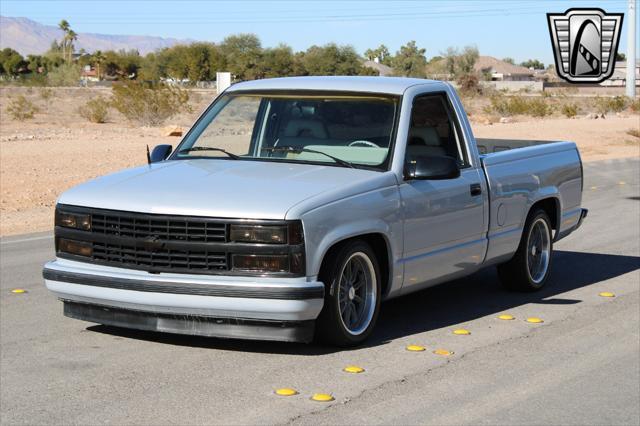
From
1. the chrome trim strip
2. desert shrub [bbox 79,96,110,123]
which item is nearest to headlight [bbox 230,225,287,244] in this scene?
the chrome trim strip

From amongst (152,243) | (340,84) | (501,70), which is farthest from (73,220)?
(501,70)

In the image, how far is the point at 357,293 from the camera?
7.58 metres

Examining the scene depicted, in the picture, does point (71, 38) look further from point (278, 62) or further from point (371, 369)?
point (371, 369)

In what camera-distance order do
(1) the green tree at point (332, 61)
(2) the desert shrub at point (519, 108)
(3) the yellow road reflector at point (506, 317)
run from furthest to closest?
(1) the green tree at point (332, 61) < (2) the desert shrub at point (519, 108) < (3) the yellow road reflector at point (506, 317)

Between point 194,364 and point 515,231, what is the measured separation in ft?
11.4

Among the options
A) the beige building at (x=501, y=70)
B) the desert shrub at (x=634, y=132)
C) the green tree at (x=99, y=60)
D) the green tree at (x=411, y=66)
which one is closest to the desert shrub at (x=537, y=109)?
the desert shrub at (x=634, y=132)

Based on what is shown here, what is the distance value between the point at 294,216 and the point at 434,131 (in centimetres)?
227

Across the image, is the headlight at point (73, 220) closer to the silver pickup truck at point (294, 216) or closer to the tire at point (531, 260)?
the silver pickup truck at point (294, 216)

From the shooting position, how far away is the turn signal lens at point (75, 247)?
288 inches

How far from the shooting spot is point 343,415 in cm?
593

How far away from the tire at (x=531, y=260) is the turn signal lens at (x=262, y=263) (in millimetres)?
3379

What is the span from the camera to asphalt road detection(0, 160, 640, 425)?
6.02m

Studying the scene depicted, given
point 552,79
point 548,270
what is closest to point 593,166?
point 548,270

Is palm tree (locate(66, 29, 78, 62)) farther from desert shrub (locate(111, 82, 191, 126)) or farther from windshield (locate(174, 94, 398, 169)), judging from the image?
Result: windshield (locate(174, 94, 398, 169))
